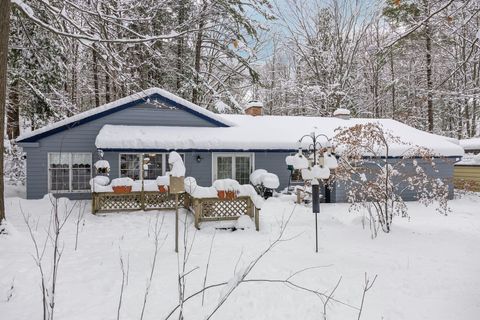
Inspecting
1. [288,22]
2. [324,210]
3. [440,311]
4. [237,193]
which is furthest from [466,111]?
[440,311]

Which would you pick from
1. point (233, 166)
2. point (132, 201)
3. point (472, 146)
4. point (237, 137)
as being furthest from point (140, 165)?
point (472, 146)

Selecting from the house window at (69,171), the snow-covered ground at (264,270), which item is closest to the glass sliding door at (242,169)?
the snow-covered ground at (264,270)

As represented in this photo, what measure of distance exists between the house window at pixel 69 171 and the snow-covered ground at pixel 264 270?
3.41 meters

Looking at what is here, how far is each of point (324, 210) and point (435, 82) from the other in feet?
54.2

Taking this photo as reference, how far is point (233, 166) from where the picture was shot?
14797 millimetres

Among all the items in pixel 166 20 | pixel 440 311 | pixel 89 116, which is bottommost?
pixel 440 311

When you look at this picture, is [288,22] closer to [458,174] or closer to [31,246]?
[458,174]

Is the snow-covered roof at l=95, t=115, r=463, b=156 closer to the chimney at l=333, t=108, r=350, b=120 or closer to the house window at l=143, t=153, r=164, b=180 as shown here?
the house window at l=143, t=153, r=164, b=180

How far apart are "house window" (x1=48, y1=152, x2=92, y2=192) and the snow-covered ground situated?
3406 millimetres

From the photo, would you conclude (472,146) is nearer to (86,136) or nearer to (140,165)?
(140,165)

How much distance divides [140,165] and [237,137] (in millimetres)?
4509

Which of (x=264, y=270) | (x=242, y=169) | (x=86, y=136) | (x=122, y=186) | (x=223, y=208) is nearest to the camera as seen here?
(x=264, y=270)

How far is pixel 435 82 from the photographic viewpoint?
2205 cm

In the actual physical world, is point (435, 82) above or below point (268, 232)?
above
